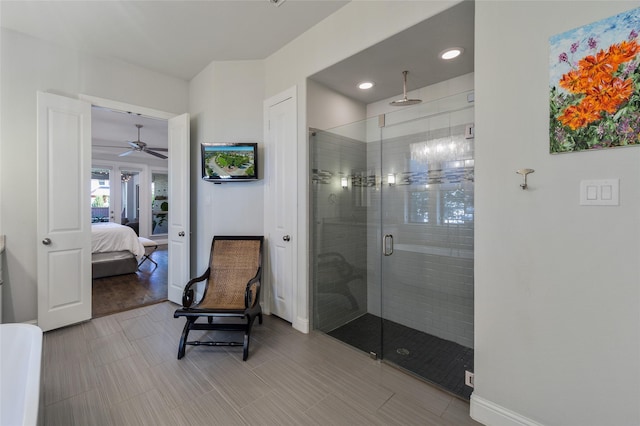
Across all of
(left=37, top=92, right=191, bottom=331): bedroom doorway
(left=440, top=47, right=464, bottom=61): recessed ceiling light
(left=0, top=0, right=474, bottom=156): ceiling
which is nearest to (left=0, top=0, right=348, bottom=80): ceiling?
(left=0, top=0, right=474, bottom=156): ceiling

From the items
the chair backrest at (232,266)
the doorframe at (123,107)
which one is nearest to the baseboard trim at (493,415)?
the chair backrest at (232,266)

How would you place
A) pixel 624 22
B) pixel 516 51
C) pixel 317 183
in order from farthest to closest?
pixel 317 183 < pixel 516 51 < pixel 624 22

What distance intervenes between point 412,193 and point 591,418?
6.14 feet

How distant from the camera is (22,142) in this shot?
2697mm

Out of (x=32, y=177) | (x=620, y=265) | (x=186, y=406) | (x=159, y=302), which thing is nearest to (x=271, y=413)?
(x=186, y=406)

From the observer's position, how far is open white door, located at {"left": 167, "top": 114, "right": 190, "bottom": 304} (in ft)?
11.2

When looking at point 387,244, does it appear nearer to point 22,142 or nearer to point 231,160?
point 231,160

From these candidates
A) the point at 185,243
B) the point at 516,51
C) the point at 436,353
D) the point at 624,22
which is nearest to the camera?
the point at 624,22

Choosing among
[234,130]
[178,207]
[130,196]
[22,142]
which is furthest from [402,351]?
[130,196]

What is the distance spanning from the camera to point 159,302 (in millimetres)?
3586

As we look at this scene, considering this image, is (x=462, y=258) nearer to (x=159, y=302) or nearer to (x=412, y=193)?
(x=412, y=193)

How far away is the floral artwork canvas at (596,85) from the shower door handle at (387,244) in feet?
5.09

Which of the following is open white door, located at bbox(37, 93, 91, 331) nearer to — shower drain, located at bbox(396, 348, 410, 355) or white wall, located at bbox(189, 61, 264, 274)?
white wall, located at bbox(189, 61, 264, 274)

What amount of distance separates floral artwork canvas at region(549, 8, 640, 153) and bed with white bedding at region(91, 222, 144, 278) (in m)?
5.95
